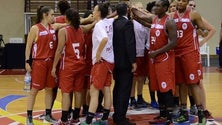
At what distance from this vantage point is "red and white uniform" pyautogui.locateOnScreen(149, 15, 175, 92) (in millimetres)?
5793

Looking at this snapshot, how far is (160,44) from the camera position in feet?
19.2

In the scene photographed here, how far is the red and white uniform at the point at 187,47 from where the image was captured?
5941 millimetres

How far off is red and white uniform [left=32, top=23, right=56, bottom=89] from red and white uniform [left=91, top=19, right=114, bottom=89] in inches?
26.1

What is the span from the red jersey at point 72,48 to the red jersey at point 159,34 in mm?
1030

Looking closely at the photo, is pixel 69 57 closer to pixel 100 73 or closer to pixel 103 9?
pixel 100 73

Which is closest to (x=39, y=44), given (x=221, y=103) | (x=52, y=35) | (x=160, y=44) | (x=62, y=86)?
(x=52, y=35)

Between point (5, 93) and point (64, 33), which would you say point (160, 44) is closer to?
point (64, 33)

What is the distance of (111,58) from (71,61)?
0.56 metres

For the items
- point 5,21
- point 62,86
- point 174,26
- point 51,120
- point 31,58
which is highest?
point 5,21

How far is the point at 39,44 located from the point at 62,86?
0.69 metres

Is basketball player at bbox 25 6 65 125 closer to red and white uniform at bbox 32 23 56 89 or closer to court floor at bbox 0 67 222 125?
red and white uniform at bbox 32 23 56 89

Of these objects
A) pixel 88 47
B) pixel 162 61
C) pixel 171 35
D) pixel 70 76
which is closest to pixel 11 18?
pixel 88 47

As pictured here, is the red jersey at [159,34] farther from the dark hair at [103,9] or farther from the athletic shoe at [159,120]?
the athletic shoe at [159,120]

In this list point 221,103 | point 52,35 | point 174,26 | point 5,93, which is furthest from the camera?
point 5,93
